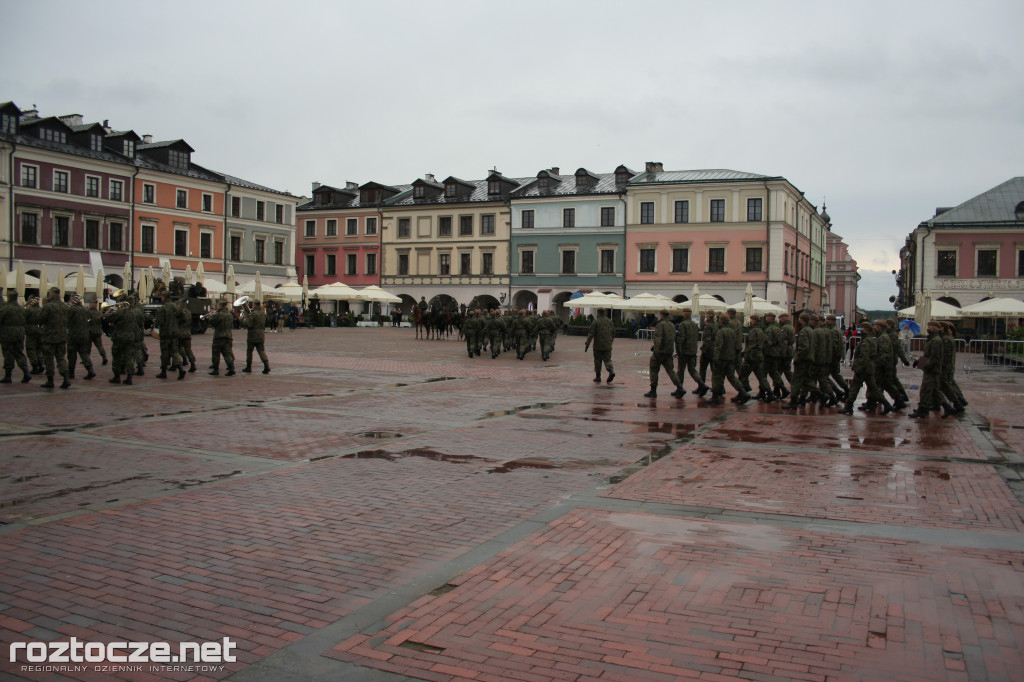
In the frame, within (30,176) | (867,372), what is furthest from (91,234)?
(867,372)

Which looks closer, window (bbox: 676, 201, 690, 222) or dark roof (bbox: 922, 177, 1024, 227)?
dark roof (bbox: 922, 177, 1024, 227)

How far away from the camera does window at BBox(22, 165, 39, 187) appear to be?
44.0m

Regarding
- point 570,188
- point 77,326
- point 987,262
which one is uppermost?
point 570,188

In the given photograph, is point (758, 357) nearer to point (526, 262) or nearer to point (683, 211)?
point (683, 211)

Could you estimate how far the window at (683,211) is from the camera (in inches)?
2052

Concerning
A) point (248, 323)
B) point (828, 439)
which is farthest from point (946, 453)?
point (248, 323)

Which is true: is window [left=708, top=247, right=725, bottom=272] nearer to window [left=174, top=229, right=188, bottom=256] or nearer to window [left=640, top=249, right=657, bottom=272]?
window [left=640, top=249, right=657, bottom=272]

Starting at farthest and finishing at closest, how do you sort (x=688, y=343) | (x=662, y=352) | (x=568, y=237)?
(x=568, y=237), (x=688, y=343), (x=662, y=352)

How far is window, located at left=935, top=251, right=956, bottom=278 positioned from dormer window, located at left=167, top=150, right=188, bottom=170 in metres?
48.1

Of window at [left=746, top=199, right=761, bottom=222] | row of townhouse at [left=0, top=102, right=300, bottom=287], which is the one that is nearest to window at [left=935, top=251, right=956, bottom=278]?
window at [left=746, top=199, right=761, bottom=222]

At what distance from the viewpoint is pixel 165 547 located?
552 centimetres

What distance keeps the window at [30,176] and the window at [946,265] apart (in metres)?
52.0

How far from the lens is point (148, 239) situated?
51.1 m

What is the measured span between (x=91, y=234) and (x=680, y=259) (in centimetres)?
3609
